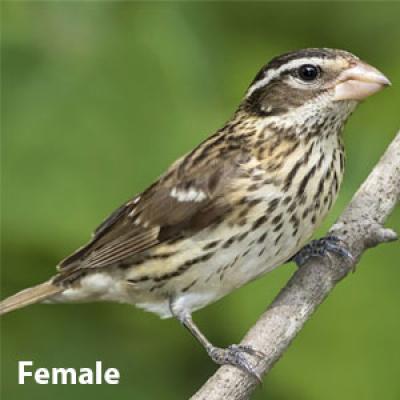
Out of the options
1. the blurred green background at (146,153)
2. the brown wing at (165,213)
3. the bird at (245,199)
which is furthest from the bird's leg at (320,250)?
the brown wing at (165,213)

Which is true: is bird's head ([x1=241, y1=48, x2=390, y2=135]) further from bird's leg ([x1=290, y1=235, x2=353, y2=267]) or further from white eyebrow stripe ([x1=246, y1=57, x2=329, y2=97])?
bird's leg ([x1=290, y1=235, x2=353, y2=267])

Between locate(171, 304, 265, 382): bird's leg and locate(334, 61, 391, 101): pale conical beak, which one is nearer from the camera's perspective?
locate(171, 304, 265, 382): bird's leg

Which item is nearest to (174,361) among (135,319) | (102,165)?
(135,319)

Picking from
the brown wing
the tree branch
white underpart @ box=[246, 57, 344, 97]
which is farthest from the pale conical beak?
the brown wing

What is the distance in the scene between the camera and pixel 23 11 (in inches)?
328

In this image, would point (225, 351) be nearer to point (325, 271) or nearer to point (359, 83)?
point (325, 271)

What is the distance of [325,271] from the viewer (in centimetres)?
740

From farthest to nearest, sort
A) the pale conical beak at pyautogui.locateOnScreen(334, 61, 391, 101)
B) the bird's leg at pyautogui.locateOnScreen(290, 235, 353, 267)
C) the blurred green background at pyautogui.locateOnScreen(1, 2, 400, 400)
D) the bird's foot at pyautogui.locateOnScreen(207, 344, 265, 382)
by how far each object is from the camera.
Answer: the blurred green background at pyautogui.locateOnScreen(1, 2, 400, 400) → the bird's leg at pyautogui.locateOnScreen(290, 235, 353, 267) → the pale conical beak at pyautogui.locateOnScreen(334, 61, 391, 101) → the bird's foot at pyautogui.locateOnScreen(207, 344, 265, 382)

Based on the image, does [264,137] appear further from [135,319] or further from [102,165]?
[135,319]

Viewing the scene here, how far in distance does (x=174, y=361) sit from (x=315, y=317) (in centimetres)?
72

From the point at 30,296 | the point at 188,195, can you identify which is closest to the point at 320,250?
the point at 188,195

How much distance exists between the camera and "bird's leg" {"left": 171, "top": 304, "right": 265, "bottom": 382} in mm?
6891

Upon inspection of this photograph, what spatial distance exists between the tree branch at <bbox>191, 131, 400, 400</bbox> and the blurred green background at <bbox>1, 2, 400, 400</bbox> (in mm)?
262

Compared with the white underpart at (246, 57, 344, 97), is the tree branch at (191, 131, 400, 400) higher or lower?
lower
